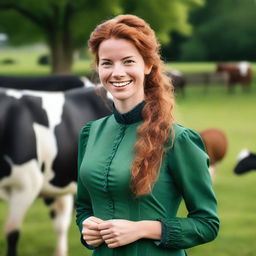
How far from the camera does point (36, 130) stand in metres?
5.88

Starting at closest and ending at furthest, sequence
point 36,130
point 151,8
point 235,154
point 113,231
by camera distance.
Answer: point 113,231 < point 36,130 < point 235,154 < point 151,8

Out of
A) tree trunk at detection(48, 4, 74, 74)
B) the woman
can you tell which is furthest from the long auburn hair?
tree trunk at detection(48, 4, 74, 74)

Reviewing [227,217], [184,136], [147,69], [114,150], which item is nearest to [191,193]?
[184,136]

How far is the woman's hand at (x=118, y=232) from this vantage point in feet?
7.98

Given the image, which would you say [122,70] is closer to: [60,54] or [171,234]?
[171,234]

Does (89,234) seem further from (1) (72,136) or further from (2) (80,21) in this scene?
(2) (80,21)

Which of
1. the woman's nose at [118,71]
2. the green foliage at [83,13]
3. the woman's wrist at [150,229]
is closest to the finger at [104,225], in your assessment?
the woman's wrist at [150,229]

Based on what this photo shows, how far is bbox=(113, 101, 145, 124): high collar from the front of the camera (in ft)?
8.31

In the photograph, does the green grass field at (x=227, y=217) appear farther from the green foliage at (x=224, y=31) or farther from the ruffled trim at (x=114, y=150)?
the green foliage at (x=224, y=31)

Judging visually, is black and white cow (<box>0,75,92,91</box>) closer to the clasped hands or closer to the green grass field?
the green grass field

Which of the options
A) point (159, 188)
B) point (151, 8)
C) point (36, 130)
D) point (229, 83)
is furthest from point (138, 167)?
point (229, 83)

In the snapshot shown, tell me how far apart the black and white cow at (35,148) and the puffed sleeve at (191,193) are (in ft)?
11.0

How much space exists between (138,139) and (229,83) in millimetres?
29375

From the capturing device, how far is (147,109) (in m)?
2.52
